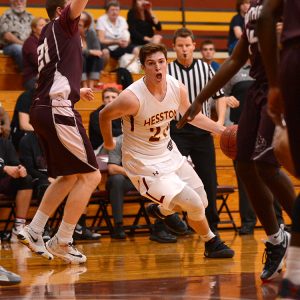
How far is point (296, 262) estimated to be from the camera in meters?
3.40

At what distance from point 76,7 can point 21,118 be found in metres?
3.59

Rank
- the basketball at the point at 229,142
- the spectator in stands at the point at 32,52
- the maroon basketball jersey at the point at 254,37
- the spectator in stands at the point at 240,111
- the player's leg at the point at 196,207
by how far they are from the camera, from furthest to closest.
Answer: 1. the spectator in stands at the point at 32,52
2. the spectator in stands at the point at 240,111
3. the player's leg at the point at 196,207
4. the basketball at the point at 229,142
5. the maroon basketball jersey at the point at 254,37

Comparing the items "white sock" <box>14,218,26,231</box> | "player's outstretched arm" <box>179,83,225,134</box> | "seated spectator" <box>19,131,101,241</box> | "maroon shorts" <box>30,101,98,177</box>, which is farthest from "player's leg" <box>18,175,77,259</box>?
"seated spectator" <box>19,131,101,241</box>

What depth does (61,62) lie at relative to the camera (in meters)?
6.35

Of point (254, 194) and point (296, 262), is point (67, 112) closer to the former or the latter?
point (254, 194)

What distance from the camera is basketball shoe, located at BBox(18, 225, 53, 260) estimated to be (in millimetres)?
6477

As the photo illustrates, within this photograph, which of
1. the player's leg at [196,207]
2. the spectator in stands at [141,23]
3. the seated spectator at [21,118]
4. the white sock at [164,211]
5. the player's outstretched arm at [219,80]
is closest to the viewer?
the player's outstretched arm at [219,80]

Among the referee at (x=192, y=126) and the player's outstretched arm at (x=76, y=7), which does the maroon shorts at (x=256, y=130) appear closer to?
the player's outstretched arm at (x=76, y=7)

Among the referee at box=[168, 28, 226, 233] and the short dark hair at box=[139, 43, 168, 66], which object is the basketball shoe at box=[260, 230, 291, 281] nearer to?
the short dark hair at box=[139, 43, 168, 66]

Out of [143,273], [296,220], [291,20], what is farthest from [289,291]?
[143,273]

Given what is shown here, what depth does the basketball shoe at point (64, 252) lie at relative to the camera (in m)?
6.41

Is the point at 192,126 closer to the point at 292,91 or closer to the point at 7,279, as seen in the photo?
the point at 7,279

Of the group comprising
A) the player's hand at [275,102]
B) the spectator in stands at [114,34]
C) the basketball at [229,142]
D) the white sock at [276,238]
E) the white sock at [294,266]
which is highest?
the player's hand at [275,102]

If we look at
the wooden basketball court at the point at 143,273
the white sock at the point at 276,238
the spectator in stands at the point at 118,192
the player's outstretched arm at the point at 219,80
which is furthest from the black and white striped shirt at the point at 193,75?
the player's outstretched arm at the point at 219,80
